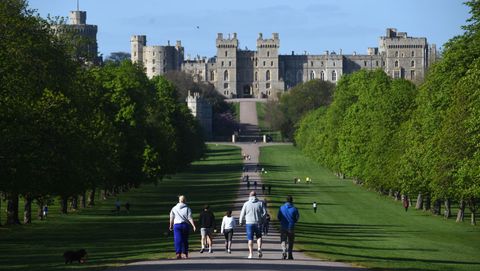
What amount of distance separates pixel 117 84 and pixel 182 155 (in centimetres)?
3079

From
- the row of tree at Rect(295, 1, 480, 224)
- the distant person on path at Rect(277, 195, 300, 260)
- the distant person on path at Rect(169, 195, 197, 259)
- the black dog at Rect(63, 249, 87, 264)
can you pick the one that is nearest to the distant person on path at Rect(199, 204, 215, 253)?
the distant person on path at Rect(169, 195, 197, 259)

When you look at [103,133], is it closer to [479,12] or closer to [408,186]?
[408,186]

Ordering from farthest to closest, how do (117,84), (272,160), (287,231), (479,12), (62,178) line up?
(272,160) < (117,84) < (62,178) < (479,12) < (287,231)

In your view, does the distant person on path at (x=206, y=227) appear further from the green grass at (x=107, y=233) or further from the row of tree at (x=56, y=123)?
the row of tree at (x=56, y=123)

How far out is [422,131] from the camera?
233ft

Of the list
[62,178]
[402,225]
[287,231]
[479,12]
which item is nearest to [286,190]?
[402,225]

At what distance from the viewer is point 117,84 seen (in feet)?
281

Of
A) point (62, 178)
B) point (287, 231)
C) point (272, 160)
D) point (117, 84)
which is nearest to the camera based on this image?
Result: point (287, 231)

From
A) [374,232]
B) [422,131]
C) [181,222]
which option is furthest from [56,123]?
[422,131]

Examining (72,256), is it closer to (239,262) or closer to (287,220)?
(239,262)

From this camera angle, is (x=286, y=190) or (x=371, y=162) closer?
(x=371, y=162)

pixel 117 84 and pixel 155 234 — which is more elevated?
pixel 117 84

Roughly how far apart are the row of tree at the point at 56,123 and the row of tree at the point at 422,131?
47.5 feet

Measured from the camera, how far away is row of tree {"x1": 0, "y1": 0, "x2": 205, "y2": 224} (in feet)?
163
